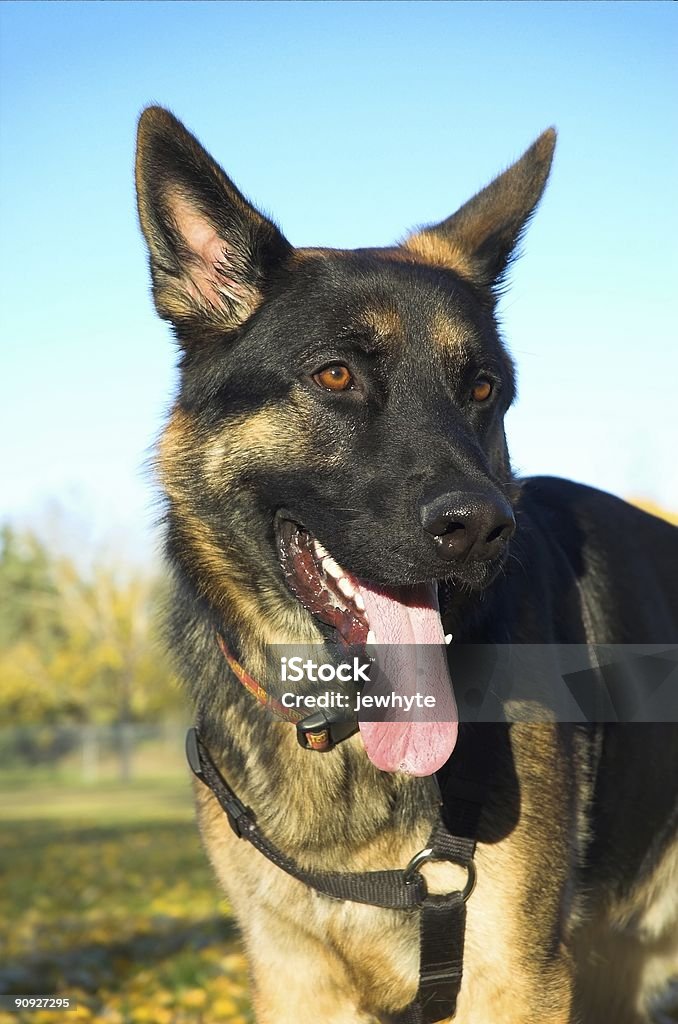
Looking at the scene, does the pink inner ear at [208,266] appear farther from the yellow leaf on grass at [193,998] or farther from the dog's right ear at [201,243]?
the yellow leaf on grass at [193,998]

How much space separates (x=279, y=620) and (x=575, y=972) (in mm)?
1393

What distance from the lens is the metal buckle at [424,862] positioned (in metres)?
3.10

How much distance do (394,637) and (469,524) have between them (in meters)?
0.47

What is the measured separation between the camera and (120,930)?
836 centimetres

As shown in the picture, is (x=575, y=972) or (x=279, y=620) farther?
(x=279, y=620)

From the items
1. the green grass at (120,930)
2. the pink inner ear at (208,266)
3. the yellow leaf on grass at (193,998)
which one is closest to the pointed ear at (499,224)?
the pink inner ear at (208,266)

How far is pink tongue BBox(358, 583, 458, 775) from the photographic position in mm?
3047

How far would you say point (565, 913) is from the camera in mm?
3268

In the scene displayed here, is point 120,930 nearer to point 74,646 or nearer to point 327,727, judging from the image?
point 327,727

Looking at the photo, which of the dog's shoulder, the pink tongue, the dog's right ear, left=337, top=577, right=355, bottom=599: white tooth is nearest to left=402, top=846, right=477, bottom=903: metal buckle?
the pink tongue

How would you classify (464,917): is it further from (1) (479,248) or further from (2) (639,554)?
(1) (479,248)

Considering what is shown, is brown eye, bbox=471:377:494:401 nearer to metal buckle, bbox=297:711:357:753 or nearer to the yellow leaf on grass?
metal buckle, bbox=297:711:357:753

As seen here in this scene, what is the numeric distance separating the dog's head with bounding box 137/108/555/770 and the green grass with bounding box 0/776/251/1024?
1.22 metres

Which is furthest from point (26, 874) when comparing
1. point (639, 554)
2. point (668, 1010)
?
Result: point (639, 554)
